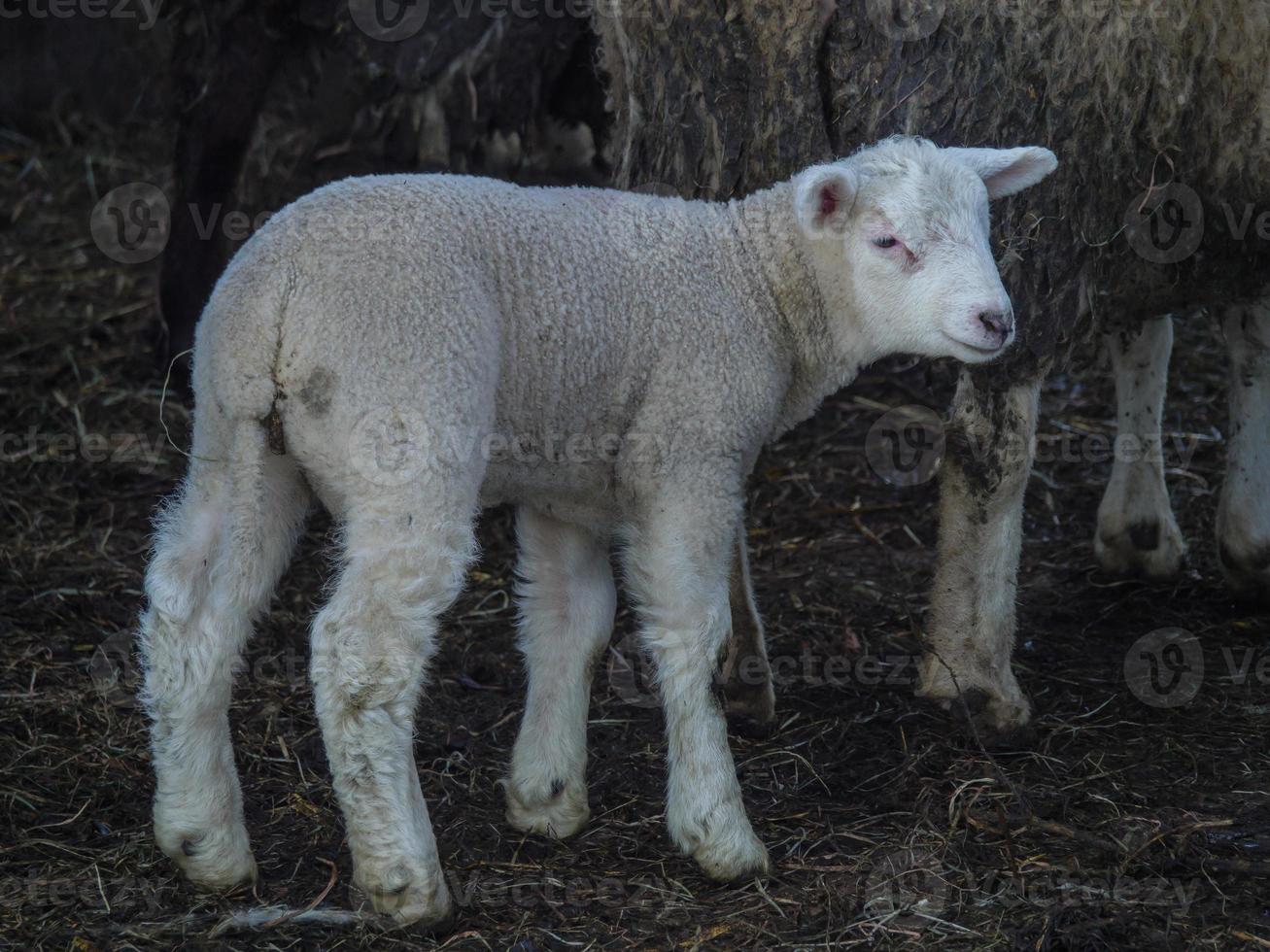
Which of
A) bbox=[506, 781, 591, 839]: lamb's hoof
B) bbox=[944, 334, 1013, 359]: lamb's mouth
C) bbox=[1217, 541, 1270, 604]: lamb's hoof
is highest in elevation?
bbox=[944, 334, 1013, 359]: lamb's mouth

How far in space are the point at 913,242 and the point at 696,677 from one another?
1.14 metres

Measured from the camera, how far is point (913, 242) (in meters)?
3.73

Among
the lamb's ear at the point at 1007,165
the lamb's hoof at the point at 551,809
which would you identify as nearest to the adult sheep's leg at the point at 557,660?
the lamb's hoof at the point at 551,809

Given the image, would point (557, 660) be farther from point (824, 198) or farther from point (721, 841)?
point (824, 198)

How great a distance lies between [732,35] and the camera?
4410mm

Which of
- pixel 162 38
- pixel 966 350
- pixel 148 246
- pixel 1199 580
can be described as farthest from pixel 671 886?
pixel 162 38

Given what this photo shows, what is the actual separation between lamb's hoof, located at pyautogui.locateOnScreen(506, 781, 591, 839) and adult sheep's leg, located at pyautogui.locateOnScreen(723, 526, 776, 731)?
2.34 ft

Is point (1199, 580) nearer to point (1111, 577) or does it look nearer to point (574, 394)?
point (1111, 577)

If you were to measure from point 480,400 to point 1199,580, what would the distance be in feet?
10.3

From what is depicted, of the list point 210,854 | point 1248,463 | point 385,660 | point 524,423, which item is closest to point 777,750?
point 524,423

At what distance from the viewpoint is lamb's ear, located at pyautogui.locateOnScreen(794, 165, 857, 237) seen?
3.71 m

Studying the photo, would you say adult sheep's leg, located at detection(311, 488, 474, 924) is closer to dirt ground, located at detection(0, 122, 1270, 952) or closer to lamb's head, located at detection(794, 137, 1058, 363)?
dirt ground, located at detection(0, 122, 1270, 952)

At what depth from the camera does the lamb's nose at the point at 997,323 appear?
3.64m

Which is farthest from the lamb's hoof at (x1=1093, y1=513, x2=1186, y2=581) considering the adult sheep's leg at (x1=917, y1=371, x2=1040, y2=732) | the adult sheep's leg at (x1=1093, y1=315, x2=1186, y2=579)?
the adult sheep's leg at (x1=917, y1=371, x2=1040, y2=732)
